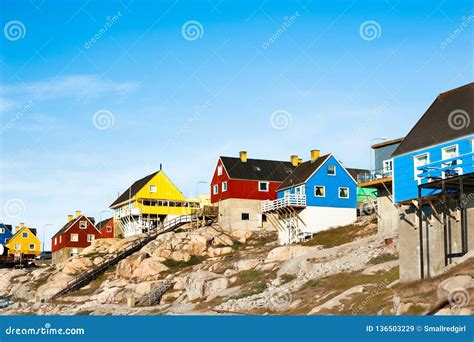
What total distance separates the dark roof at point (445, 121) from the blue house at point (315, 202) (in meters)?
28.5

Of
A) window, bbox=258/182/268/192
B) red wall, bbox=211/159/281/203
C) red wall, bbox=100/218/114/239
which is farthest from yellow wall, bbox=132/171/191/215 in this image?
red wall, bbox=100/218/114/239

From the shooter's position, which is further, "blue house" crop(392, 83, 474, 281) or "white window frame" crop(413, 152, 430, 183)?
"white window frame" crop(413, 152, 430, 183)

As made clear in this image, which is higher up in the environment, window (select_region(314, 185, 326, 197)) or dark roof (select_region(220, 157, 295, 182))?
dark roof (select_region(220, 157, 295, 182))

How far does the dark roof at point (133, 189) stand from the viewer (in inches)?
3821

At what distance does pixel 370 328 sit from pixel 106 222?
90.8m

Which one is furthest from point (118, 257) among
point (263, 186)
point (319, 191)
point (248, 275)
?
point (248, 275)

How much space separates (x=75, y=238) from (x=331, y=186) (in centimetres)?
4792

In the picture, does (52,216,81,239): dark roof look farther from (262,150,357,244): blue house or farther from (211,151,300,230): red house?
(262,150,357,244): blue house

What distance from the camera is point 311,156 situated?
79125 millimetres

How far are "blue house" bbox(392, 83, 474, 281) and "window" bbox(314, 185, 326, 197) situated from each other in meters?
29.1

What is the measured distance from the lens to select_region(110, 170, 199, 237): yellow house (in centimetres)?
9438

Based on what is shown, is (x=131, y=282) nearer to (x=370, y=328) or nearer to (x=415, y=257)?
(x=415, y=257)

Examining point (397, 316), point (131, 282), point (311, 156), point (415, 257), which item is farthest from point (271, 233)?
point (397, 316)

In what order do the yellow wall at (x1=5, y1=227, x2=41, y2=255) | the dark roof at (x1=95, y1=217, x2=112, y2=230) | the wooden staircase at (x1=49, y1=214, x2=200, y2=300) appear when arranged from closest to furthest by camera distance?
the wooden staircase at (x1=49, y1=214, x2=200, y2=300), the dark roof at (x1=95, y1=217, x2=112, y2=230), the yellow wall at (x1=5, y1=227, x2=41, y2=255)
